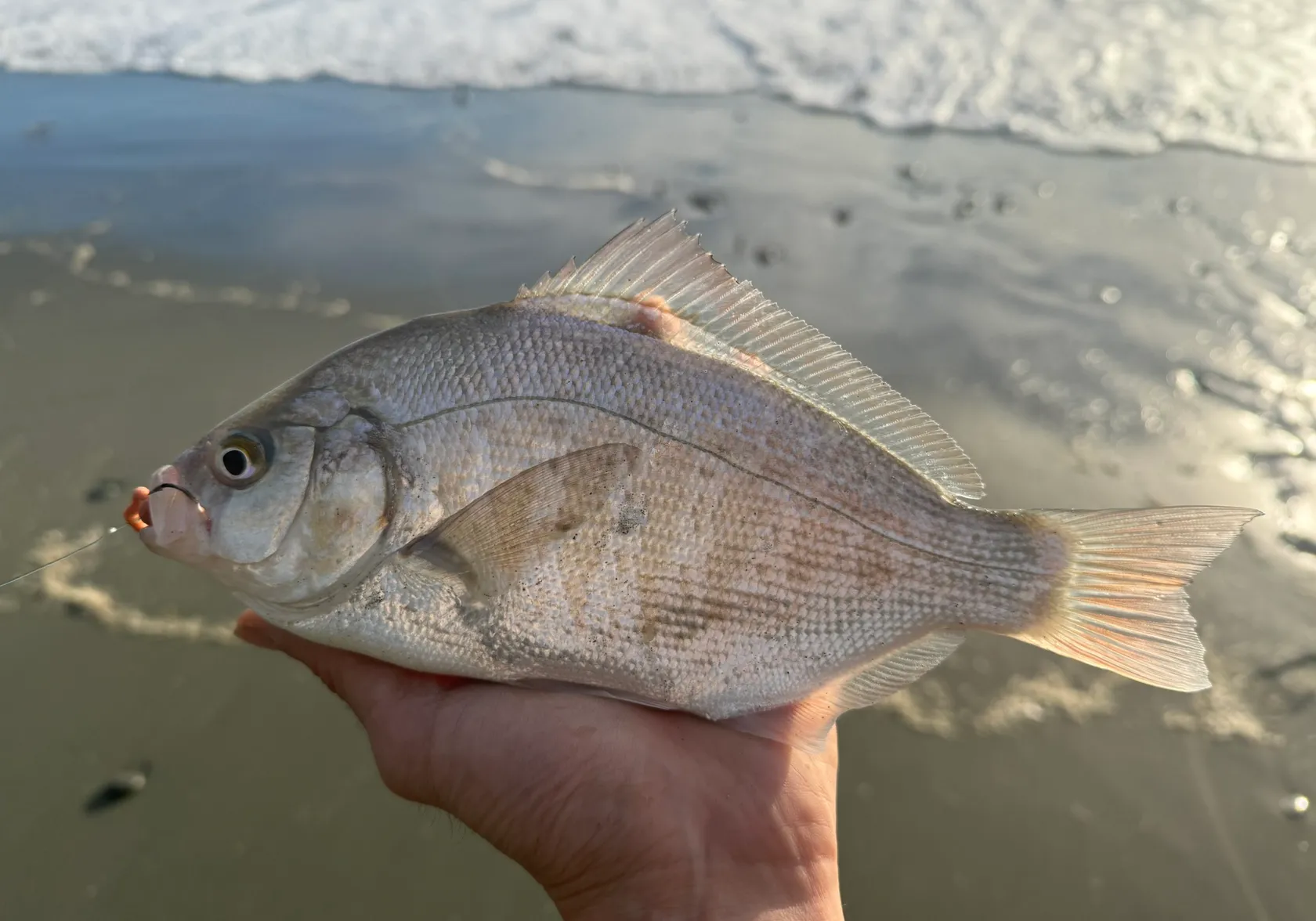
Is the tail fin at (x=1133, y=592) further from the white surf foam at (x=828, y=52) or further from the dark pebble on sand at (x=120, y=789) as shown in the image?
the white surf foam at (x=828, y=52)

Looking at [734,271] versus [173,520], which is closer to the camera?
[173,520]

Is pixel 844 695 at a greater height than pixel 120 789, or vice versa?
pixel 844 695

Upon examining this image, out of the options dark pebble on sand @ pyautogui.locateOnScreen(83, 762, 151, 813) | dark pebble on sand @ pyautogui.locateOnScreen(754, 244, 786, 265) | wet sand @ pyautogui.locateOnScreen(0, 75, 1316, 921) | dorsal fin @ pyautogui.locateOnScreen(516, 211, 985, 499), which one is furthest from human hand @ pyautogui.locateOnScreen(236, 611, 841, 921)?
dark pebble on sand @ pyautogui.locateOnScreen(754, 244, 786, 265)

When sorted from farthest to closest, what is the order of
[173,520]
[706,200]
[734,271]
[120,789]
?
[706,200] → [734,271] → [120,789] → [173,520]

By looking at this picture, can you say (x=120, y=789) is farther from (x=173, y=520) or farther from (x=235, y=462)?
(x=235, y=462)

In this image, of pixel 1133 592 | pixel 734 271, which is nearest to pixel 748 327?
pixel 1133 592

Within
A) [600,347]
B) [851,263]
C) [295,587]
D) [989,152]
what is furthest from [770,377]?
[989,152]

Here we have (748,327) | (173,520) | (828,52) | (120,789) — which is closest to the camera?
(173,520)
